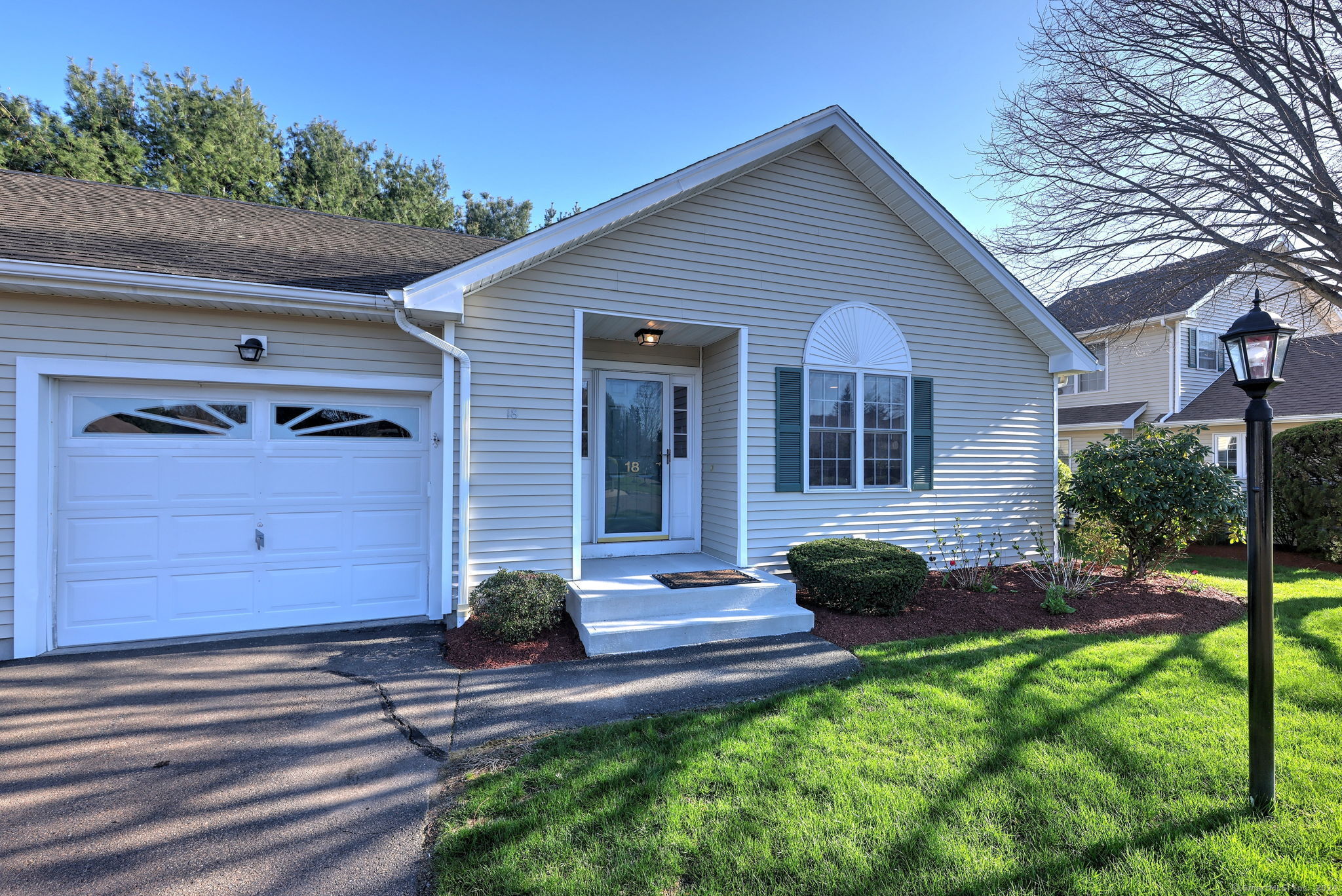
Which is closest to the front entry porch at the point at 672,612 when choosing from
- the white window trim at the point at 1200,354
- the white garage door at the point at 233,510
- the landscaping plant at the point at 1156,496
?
the white garage door at the point at 233,510

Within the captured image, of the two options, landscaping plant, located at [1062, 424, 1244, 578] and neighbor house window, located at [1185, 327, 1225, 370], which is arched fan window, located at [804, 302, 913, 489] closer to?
landscaping plant, located at [1062, 424, 1244, 578]

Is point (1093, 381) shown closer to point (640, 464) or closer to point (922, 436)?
point (922, 436)

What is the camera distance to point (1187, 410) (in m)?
13.8

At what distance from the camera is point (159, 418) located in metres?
4.89

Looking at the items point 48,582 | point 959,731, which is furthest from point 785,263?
point 48,582

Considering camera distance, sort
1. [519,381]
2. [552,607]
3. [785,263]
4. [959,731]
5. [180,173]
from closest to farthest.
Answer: [959,731], [552,607], [519,381], [785,263], [180,173]

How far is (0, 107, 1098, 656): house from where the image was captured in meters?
4.70

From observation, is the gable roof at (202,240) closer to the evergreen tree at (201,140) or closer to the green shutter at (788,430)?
the green shutter at (788,430)

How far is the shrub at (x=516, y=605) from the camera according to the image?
15.4ft

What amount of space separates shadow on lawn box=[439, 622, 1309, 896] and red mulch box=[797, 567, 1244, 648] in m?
0.78

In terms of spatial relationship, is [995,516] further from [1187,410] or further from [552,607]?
[1187,410]

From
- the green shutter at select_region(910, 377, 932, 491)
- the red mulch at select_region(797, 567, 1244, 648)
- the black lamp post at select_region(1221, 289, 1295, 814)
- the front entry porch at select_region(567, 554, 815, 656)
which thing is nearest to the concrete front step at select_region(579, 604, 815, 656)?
the front entry porch at select_region(567, 554, 815, 656)

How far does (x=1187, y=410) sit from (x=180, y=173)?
29938 mm

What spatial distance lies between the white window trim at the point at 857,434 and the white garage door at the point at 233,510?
4174mm
